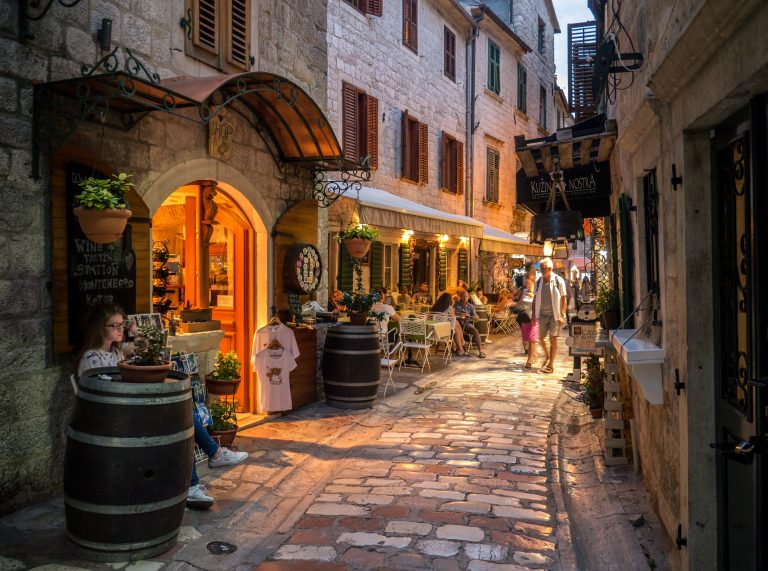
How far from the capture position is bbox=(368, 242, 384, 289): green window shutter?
44.7 feet

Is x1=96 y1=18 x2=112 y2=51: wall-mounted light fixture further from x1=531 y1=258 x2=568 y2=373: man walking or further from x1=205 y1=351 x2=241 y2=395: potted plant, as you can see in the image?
x1=531 y1=258 x2=568 y2=373: man walking

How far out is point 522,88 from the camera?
22938 millimetres

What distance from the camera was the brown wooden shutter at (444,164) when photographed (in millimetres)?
16859

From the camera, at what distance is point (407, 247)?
1516cm

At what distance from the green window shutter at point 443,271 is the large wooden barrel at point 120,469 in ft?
44.8

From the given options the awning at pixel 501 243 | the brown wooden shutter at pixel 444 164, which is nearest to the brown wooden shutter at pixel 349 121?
the awning at pixel 501 243

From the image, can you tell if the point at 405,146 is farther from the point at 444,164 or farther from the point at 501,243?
the point at 501,243

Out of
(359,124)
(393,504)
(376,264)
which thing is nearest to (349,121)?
(359,124)

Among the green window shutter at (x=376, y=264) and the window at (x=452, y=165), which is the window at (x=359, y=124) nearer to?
the green window shutter at (x=376, y=264)

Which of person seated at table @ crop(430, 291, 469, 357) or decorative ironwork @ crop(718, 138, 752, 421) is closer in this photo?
decorative ironwork @ crop(718, 138, 752, 421)

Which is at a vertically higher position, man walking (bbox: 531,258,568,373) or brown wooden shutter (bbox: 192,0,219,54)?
brown wooden shutter (bbox: 192,0,219,54)

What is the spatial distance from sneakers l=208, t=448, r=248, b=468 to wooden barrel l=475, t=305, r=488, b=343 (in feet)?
28.7

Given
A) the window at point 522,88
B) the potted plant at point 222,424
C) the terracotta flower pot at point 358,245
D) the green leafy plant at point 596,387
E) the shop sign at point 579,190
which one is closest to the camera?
the potted plant at point 222,424

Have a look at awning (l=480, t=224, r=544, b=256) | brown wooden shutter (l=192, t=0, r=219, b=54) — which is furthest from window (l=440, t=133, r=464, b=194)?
brown wooden shutter (l=192, t=0, r=219, b=54)
